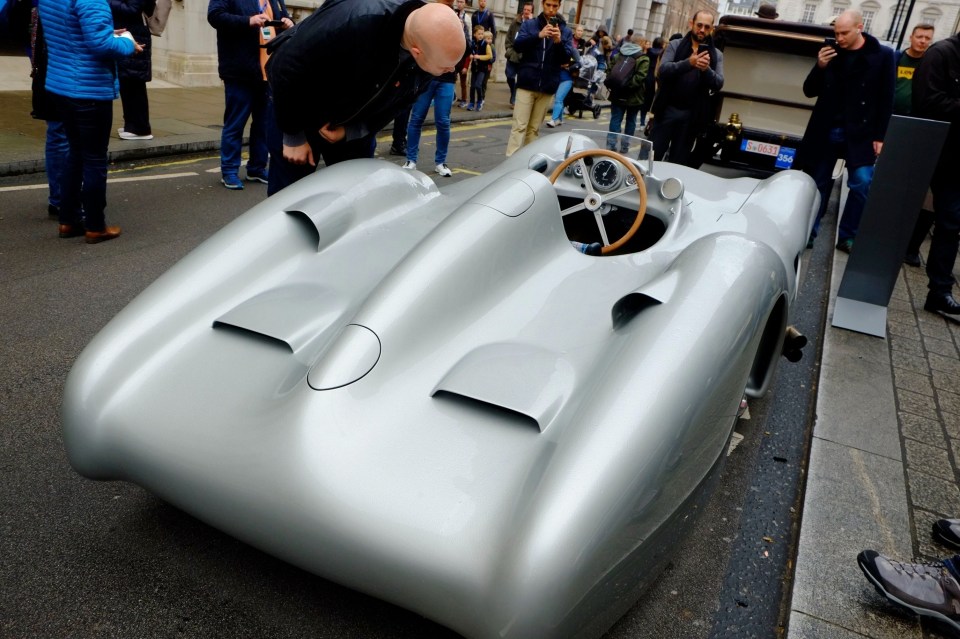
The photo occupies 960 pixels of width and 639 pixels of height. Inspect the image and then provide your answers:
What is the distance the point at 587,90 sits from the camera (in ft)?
53.5

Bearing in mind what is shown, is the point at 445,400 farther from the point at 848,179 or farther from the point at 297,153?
the point at 848,179

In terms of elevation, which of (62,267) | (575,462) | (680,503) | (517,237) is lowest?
(62,267)

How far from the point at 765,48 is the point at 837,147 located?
290 centimetres

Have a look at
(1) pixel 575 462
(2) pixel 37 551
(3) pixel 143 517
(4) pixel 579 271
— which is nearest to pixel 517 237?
(4) pixel 579 271

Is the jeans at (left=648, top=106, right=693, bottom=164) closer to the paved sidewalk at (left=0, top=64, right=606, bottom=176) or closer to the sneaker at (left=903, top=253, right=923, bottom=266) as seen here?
the sneaker at (left=903, top=253, right=923, bottom=266)

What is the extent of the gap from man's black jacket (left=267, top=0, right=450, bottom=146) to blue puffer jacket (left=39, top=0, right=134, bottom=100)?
178 centimetres

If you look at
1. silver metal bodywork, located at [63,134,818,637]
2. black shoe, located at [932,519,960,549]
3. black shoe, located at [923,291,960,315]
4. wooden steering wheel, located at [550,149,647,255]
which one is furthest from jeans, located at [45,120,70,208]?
black shoe, located at [923,291,960,315]

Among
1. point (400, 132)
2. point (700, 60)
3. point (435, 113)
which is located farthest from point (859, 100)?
point (400, 132)

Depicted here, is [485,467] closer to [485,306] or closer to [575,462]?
[575,462]

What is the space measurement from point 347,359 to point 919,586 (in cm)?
181

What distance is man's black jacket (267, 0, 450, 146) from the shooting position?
2.86 m

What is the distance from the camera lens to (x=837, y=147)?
18.9 feet

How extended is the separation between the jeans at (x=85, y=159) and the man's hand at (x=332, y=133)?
2.03m

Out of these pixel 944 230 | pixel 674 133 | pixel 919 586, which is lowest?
pixel 919 586
